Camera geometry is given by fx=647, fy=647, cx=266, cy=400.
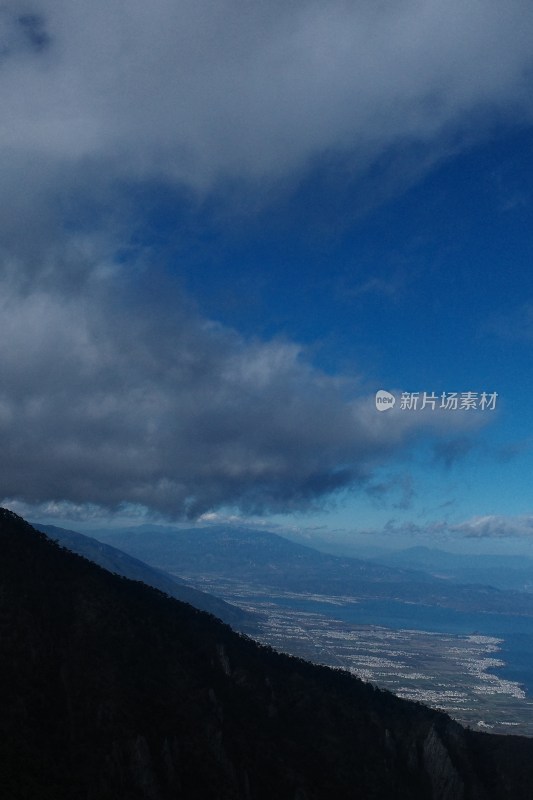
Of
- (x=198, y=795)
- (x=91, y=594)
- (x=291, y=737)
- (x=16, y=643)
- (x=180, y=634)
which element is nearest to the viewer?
(x=198, y=795)

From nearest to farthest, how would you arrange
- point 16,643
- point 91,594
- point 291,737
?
point 16,643 < point 291,737 < point 91,594

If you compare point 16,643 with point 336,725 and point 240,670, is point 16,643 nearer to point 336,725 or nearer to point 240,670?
point 240,670

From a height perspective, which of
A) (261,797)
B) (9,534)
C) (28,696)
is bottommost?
(261,797)

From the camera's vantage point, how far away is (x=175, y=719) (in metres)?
82.3

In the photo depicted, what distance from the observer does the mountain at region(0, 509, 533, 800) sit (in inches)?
2862

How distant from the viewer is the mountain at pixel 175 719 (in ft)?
238

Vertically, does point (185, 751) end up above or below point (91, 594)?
below

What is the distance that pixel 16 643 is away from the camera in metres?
81.2

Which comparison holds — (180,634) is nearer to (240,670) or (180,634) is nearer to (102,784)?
(240,670)

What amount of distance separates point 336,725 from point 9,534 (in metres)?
61.4

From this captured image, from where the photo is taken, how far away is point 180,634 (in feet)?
347

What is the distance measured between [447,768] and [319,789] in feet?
78.0

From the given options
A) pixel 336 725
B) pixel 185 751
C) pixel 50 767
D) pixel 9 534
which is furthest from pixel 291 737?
pixel 9 534

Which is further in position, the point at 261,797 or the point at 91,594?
the point at 91,594
